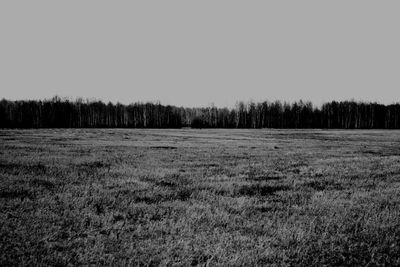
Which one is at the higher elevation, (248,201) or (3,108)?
(3,108)

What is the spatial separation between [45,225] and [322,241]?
625cm

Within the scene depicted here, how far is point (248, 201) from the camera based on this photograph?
10.4m

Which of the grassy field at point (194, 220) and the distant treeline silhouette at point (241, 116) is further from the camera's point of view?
the distant treeline silhouette at point (241, 116)

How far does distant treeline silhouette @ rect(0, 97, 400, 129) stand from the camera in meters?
139

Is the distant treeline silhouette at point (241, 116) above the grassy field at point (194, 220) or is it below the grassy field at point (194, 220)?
above

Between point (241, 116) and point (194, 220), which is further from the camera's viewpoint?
point (241, 116)

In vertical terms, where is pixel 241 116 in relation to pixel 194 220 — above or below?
above

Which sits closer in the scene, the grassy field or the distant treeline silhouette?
the grassy field

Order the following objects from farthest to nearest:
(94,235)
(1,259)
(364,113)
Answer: (364,113) < (94,235) < (1,259)

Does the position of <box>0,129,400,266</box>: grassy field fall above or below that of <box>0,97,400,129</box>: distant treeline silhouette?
below

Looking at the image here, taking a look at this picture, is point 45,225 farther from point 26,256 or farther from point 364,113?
point 364,113

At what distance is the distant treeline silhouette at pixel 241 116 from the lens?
139 m

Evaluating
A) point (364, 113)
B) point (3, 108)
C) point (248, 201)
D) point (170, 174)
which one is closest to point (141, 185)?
point (170, 174)

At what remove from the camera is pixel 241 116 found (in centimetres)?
15462
